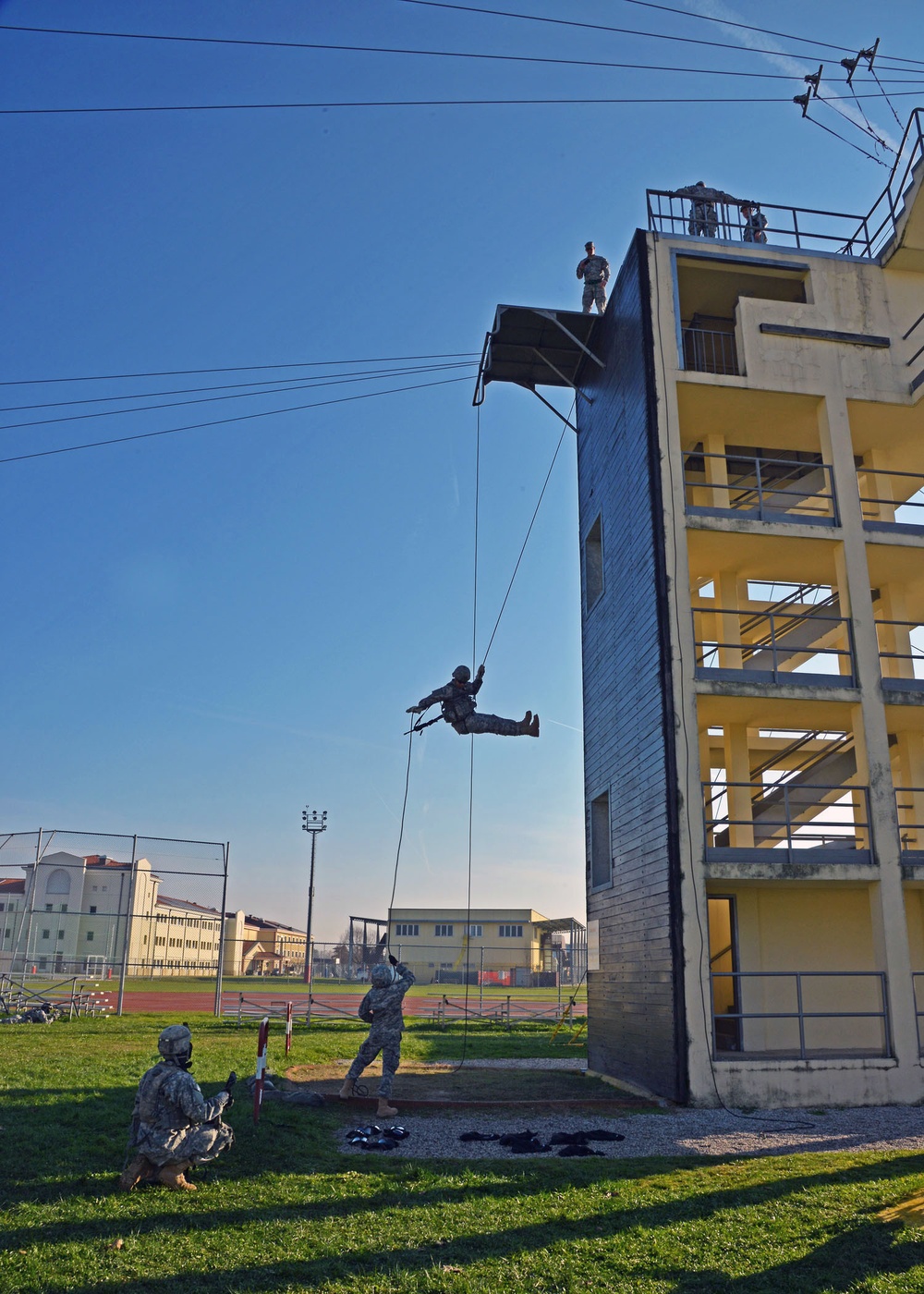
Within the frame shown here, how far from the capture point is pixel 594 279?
20.3 metres

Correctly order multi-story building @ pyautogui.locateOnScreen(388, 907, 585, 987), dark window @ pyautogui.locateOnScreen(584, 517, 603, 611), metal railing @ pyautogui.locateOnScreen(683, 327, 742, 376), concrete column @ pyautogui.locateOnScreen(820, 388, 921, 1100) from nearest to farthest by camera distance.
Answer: concrete column @ pyautogui.locateOnScreen(820, 388, 921, 1100)
metal railing @ pyautogui.locateOnScreen(683, 327, 742, 376)
dark window @ pyautogui.locateOnScreen(584, 517, 603, 611)
multi-story building @ pyautogui.locateOnScreen(388, 907, 585, 987)

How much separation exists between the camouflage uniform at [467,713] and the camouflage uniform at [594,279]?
29.5ft

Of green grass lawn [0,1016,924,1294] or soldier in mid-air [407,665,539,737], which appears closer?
green grass lawn [0,1016,924,1294]

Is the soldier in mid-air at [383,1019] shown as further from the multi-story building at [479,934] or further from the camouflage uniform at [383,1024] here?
the multi-story building at [479,934]

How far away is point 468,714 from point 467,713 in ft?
0.08

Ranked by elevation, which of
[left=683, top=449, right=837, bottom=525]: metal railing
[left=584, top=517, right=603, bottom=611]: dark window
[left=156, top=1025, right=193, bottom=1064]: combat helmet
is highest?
[left=683, top=449, right=837, bottom=525]: metal railing

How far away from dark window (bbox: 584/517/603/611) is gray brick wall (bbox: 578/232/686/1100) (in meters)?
0.28

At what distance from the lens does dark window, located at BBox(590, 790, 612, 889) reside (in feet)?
60.8

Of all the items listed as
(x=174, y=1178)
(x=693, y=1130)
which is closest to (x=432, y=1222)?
(x=174, y=1178)

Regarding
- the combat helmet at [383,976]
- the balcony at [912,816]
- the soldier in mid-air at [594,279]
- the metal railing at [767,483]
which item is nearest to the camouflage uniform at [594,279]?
the soldier in mid-air at [594,279]

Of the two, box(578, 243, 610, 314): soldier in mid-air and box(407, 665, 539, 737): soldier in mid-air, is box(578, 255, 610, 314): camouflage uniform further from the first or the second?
box(407, 665, 539, 737): soldier in mid-air

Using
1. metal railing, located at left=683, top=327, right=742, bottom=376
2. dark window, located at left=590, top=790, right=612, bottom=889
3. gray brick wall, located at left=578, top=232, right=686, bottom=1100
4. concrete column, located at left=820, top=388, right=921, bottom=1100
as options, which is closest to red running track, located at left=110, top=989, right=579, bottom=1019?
dark window, located at left=590, top=790, right=612, bottom=889

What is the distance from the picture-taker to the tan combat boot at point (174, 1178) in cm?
733

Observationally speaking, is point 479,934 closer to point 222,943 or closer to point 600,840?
point 222,943
